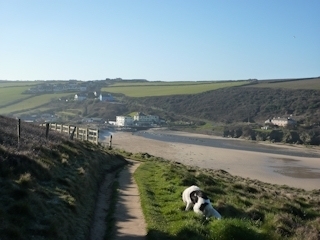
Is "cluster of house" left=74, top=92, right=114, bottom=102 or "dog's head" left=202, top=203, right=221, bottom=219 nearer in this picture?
"dog's head" left=202, top=203, right=221, bottom=219

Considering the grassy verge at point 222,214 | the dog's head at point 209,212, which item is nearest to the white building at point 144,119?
the grassy verge at point 222,214

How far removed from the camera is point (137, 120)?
102750 mm

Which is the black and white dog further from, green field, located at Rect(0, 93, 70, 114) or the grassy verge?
green field, located at Rect(0, 93, 70, 114)

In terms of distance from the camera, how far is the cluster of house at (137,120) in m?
99.0

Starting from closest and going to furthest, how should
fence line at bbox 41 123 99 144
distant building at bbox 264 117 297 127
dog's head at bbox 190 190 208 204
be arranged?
dog's head at bbox 190 190 208 204 → fence line at bbox 41 123 99 144 → distant building at bbox 264 117 297 127

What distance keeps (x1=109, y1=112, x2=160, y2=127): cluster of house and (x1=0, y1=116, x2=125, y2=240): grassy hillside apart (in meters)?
83.2

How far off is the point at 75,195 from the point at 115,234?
248 cm

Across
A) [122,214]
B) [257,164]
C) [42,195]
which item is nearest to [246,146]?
[257,164]

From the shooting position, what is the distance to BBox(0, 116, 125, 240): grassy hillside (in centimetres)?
777

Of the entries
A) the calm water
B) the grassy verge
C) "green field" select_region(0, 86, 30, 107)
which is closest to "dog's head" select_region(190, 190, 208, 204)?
the grassy verge

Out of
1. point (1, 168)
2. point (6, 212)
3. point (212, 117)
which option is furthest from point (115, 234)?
point (212, 117)

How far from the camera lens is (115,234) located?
9445mm

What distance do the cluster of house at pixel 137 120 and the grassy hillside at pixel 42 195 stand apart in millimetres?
83175

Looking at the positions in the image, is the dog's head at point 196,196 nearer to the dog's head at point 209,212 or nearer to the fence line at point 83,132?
the dog's head at point 209,212
